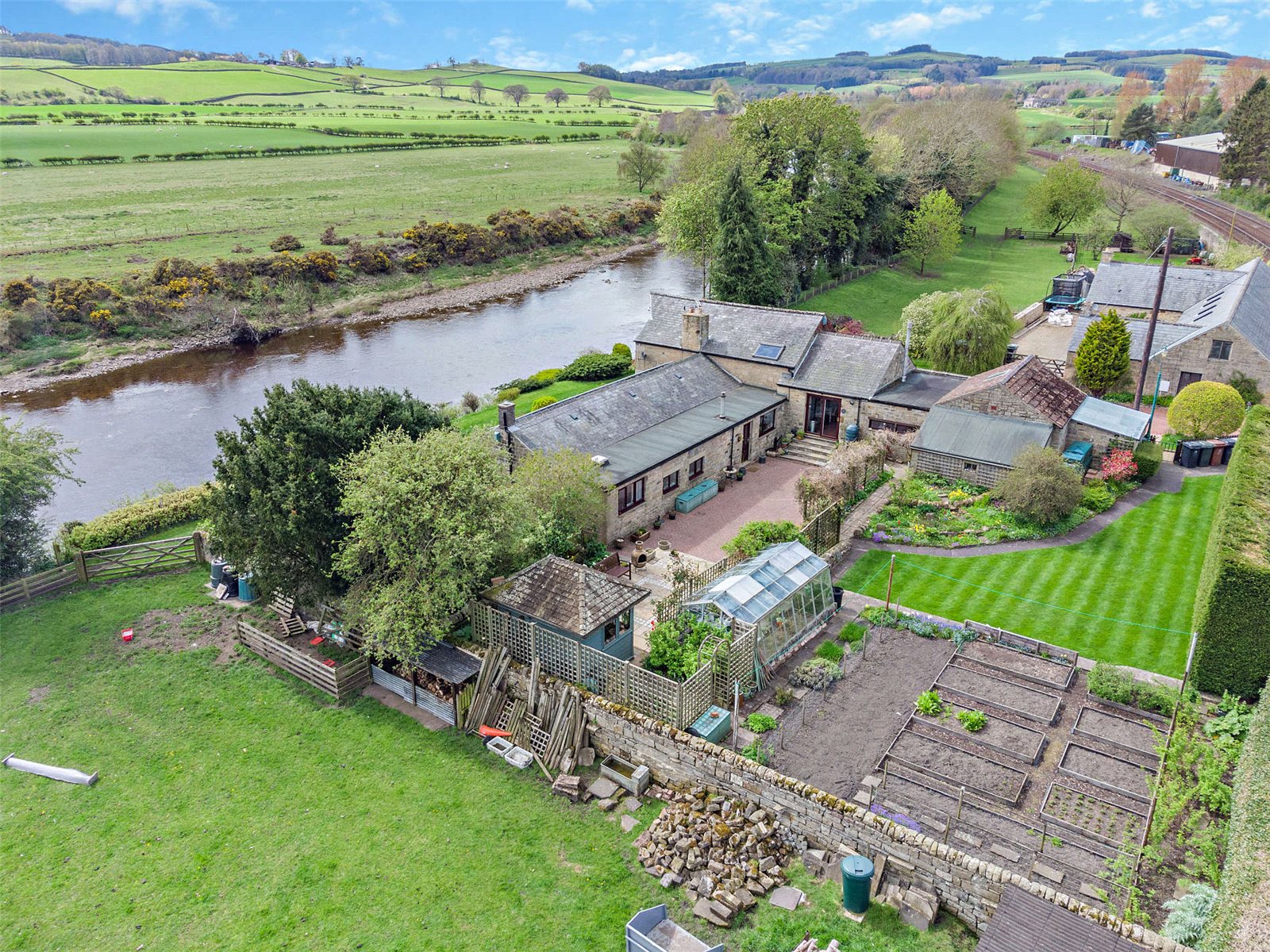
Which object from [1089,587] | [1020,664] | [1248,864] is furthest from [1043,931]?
[1089,587]

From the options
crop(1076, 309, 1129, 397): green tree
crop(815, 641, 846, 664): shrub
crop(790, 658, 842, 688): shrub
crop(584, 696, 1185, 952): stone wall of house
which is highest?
crop(1076, 309, 1129, 397): green tree

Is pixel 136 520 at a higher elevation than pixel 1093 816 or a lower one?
higher

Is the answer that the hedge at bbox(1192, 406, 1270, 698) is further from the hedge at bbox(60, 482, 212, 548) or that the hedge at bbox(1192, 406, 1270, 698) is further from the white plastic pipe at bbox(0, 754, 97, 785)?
the hedge at bbox(60, 482, 212, 548)

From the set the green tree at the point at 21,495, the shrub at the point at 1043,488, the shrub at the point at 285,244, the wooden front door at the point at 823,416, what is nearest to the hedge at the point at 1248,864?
the shrub at the point at 1043,488

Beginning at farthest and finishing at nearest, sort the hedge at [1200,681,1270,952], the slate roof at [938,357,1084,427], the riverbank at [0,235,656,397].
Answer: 1. the riverbank at [0,235,656,397]
2. the slate roof at [938,357,1084,427]
3. the hedge at [1200,681,1270,952]

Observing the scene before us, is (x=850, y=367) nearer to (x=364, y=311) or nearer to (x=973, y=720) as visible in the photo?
(x=973, y=720)

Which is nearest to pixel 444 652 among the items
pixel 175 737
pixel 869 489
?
pixel 175 737

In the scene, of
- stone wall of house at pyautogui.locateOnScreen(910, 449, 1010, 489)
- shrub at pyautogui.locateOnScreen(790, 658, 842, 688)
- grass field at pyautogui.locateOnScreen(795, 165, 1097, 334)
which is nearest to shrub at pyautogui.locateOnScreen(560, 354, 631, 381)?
grass field at pyautogui.locateOnScreen(795, 165, 1097, 334)
